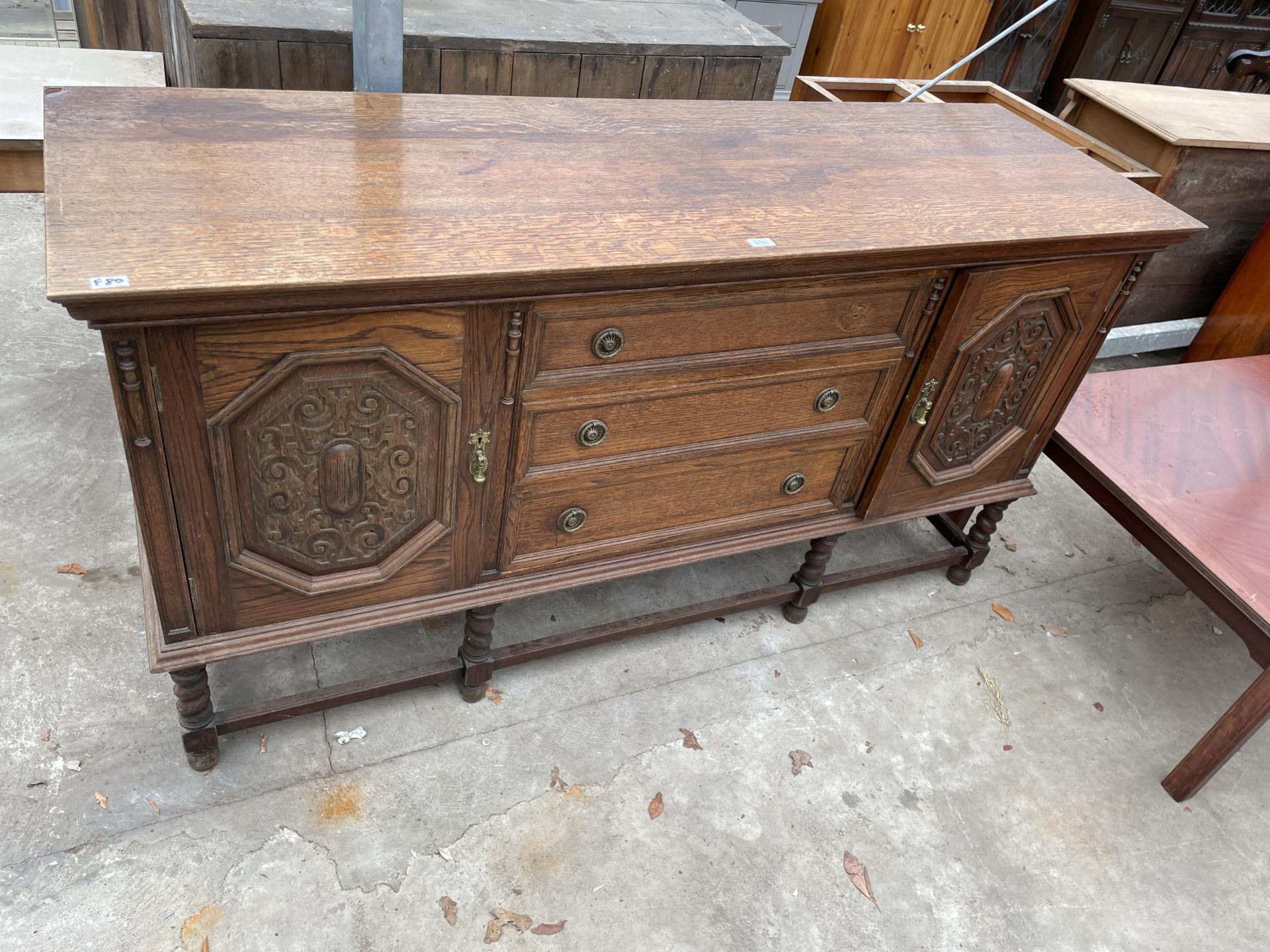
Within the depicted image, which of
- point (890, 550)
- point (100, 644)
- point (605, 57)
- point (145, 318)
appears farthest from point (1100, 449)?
point (100, 644)

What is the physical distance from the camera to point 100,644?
85.1 inches

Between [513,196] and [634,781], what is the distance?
1.31 metres

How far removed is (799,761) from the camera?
2219 millimetres

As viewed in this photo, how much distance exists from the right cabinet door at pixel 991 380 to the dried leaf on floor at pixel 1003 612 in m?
0.41

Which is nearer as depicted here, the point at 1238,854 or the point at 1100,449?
the point at 1238,854

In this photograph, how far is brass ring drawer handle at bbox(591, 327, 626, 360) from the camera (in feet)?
5.41

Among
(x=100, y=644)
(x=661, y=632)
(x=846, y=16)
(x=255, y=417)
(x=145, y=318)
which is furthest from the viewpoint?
(x=846, y=16)

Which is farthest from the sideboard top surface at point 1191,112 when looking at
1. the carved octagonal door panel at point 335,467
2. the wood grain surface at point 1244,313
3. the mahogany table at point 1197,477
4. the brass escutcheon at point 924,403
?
the carved octagonal door panel at point 335,467

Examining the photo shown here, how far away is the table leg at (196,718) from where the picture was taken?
1.79 metres

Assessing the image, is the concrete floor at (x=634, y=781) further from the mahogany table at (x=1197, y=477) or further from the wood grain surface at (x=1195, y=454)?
the wood grain surface at (x=1195, y=454)

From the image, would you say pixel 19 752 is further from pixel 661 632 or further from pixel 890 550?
pixel 890 550

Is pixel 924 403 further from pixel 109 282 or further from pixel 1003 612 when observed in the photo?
pixel 109 282

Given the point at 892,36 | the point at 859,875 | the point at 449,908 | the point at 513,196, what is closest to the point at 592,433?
the point at 513,196

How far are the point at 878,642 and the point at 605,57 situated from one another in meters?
1.85
